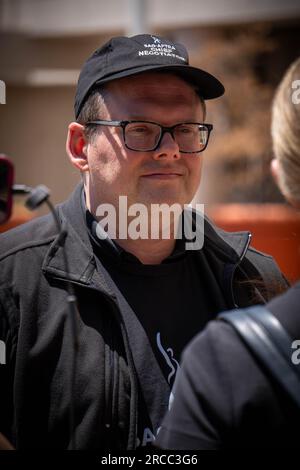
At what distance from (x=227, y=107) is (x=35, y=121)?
306 cm

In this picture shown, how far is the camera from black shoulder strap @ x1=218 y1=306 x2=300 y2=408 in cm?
122

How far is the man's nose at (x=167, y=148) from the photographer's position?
2045mm

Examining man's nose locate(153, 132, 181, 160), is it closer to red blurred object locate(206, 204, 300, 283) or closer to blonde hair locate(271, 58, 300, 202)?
blonde hair locate(271, 58, 300, 202)

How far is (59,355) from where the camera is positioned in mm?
1882

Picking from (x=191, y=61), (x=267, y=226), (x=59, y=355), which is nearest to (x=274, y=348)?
(x=59, y=355)

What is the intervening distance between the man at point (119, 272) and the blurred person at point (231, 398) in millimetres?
565

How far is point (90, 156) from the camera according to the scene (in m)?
2.17

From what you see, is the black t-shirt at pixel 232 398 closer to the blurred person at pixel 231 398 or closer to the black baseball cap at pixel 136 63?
the blurred person at pixel 231 398

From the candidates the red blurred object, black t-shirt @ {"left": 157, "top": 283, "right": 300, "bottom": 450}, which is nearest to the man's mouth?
black t-shirt @ {"left": 157, "top": 283, "right": 300, "bottom": 450}

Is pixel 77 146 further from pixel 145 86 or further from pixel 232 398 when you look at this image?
pixel 232 398

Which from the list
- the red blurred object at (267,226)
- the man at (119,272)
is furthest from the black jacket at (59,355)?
the red blurred object at (267,226)

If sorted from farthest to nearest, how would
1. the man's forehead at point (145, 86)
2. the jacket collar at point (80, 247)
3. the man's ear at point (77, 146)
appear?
the man's ear at point (77, 146)
the man's forehead at point (145, 86)
the jacket collar at point (80, 247)
